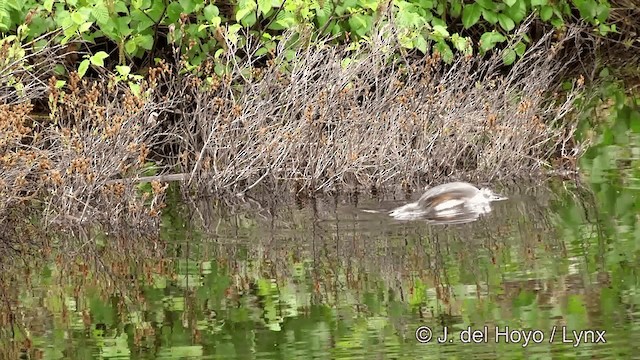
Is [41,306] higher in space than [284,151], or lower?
lower

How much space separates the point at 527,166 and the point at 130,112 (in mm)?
3470

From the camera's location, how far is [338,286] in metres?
7.28

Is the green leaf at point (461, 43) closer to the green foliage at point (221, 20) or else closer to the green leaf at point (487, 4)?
the green foliage at point (221, 20)

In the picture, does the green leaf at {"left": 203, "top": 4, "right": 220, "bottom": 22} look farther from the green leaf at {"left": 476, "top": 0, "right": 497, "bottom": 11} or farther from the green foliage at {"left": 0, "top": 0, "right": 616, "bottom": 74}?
the green leaf at {"left": 476, "top": 0, "right": 497, "bottom": 11}

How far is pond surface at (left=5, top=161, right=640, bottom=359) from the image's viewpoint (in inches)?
236

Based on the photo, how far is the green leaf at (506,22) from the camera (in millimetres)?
14244

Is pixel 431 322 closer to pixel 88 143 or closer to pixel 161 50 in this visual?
pixel 88 143

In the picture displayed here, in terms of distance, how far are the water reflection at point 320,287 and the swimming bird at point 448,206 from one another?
15 centimetres

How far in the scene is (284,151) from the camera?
1089 cm

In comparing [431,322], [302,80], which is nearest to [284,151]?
[302,80]

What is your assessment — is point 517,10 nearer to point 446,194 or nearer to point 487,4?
point 487,4

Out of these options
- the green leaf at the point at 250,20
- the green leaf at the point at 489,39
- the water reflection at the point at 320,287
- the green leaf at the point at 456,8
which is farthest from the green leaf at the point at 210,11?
the green leaf at the point at 456,8

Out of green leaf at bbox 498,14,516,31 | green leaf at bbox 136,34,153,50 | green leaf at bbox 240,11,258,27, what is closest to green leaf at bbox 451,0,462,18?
green leaf at bbox 498,14,516,31

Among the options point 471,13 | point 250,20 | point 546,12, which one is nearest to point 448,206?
point 250,20
